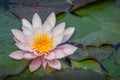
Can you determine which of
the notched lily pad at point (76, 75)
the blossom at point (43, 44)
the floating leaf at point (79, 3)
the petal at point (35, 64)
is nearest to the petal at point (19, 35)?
the blossom at point (43, 44)

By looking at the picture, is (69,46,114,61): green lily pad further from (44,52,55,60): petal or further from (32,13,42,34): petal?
(32,13,42,34): petal

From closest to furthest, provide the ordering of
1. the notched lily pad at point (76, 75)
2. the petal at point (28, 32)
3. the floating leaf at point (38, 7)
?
the notched lily pad at point (76, 75) < the petal at point (28, 32) < the floating leaf at point (38, 7)

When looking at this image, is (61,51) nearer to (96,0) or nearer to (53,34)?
(53,34)

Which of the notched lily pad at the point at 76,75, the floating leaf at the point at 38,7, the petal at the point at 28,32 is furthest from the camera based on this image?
the floating leaf at the point at 38,7

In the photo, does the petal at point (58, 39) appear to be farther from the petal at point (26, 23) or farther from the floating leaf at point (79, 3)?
the floating leaf at point (79, 3)

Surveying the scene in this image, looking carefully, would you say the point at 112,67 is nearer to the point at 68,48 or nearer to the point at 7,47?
the point at 68,48

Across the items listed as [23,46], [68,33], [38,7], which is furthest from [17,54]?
[38,7]

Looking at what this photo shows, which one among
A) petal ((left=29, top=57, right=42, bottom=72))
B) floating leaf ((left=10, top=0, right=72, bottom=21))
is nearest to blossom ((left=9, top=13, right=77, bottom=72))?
petal ((left=29, top=57, right=42, bottom=72))
